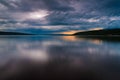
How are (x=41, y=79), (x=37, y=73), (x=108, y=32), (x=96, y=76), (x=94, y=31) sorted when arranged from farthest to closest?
(x=94, y=31) < (x=108, y=32) < (x=37, y=73) < (x=96, y=76) < (x=41, y=79)

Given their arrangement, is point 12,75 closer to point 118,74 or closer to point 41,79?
point 41,79

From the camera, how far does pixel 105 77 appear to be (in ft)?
19.0

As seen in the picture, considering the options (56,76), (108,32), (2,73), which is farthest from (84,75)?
(108,32)

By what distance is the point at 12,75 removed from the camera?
594 cm

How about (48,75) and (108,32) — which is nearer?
(48,75)

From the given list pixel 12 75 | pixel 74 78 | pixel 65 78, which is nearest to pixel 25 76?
pixel 12 75

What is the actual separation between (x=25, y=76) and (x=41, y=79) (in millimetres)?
779

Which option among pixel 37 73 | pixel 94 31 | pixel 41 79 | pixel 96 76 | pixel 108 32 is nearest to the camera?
pixel 41 79

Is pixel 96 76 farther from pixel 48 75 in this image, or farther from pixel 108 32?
pixel 108 32

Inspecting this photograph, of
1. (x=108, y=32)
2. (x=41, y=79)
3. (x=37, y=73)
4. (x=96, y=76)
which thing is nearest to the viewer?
(x=41, y=79)

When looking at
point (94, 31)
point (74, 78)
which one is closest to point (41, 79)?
point (74, 78)

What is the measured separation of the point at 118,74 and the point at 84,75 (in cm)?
160

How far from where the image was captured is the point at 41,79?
18.3 feet

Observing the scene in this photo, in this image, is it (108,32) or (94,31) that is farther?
(94,31)
